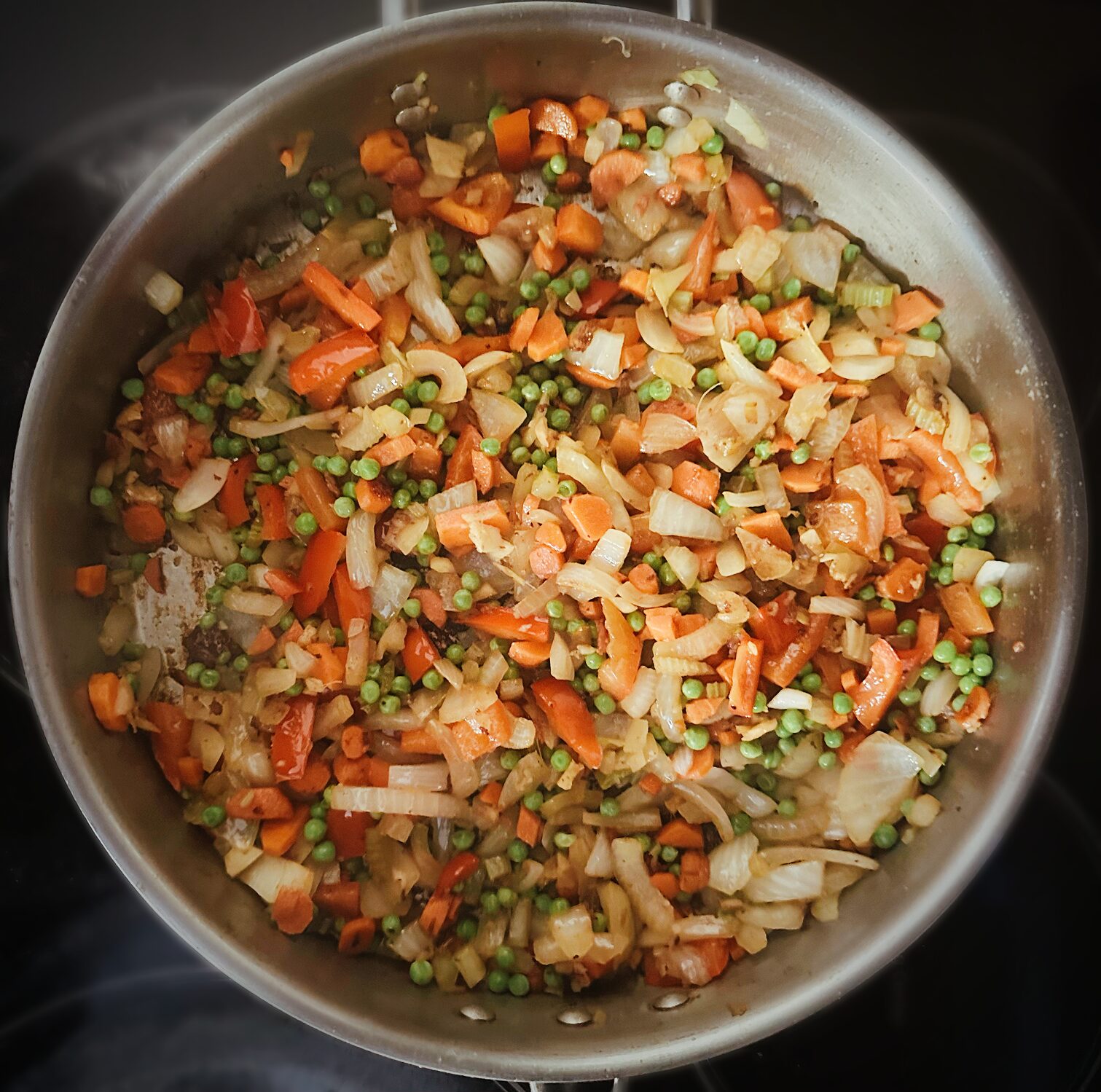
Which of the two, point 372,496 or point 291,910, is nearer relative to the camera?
point 291,910

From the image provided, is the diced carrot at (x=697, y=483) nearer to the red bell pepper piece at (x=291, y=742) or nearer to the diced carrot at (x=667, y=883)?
the diced carrot at (x=667, y=883)

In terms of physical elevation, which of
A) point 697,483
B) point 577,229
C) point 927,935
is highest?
point 577,229

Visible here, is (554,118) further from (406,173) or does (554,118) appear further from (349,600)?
(349,600)

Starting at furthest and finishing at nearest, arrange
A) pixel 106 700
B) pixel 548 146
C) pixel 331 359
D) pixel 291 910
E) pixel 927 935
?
pixel 927 935 < pixel 548 146 < pixel 331 359 < pixel 291 910 < pixel 106 700

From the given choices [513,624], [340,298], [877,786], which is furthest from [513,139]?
[877,786]

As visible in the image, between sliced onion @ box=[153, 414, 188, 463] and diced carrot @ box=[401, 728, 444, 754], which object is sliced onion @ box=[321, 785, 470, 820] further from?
sliced onion @ box=[153, 414, 188, 463]

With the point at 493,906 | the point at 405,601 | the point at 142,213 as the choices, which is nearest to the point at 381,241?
the point at 142,213
